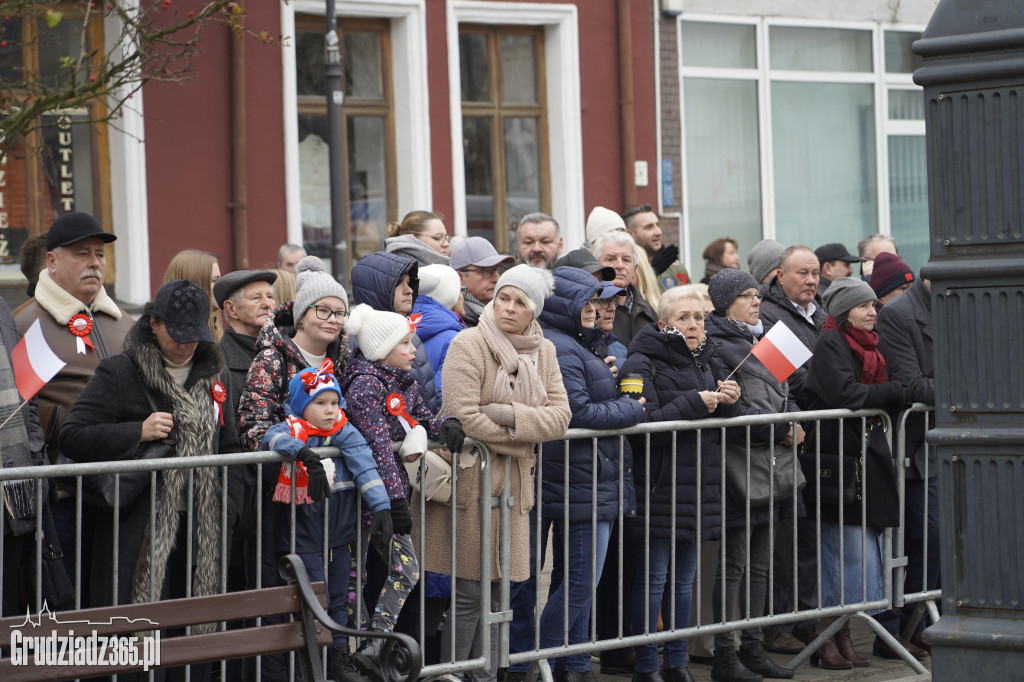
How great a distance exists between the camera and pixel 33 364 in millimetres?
5402

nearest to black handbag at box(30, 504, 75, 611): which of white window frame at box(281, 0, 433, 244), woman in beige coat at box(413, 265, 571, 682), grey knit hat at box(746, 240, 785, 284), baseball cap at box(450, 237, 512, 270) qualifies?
woman in beige coat at box(413, 265, 571, 682)

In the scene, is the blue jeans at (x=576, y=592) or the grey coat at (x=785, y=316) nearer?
the blue jeans at (x=576, y=592)

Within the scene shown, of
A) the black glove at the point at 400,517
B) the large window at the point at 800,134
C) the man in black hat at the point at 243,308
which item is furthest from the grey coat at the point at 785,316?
the large window at the point at 800,134

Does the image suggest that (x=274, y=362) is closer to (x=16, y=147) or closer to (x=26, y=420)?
(x=26, y=420)

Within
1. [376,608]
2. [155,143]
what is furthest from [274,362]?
[155,143]

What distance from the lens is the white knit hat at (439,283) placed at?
7.16 meters

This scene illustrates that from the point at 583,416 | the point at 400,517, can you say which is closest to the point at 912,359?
the point at 583,416

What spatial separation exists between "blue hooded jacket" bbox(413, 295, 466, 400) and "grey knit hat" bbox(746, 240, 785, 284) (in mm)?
2889

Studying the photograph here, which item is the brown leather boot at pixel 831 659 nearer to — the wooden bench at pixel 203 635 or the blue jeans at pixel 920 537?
the blue jeans at pixel 920 537

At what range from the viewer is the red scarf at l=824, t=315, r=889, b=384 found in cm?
768

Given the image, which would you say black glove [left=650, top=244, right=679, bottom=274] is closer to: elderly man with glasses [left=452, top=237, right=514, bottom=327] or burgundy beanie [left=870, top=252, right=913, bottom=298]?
burgundy beanie [left=870, top=252, right=913, bottom=298]

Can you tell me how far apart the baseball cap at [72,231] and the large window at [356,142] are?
27.2 ft

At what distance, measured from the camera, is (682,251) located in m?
16.4

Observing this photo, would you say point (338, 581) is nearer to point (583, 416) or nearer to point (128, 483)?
point (128, 483)
